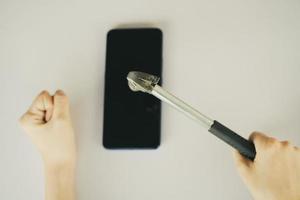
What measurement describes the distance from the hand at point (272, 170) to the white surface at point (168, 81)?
6cm

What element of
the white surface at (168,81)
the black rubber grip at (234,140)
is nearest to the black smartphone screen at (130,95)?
the white surface at (168,81)

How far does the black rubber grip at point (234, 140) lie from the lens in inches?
18.2

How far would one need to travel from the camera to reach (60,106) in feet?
1.82

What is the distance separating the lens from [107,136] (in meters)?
0.57

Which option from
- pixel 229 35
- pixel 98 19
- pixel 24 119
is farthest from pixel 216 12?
pixel 24 119

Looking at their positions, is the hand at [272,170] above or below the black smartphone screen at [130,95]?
below

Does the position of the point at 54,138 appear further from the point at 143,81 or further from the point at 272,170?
the point at 272,170

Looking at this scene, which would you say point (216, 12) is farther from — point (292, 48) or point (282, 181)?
point (282, 181)

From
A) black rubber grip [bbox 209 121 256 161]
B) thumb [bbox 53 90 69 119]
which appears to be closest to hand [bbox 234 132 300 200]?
black rubber grip [bbox 209 121 256 161]

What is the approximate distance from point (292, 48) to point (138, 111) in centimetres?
24

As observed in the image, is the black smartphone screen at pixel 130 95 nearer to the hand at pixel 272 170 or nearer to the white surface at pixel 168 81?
the white surface at pixel 168 81

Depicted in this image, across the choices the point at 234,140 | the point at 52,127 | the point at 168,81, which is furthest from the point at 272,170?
the point at 52,127

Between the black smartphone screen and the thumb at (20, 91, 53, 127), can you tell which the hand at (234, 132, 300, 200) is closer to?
the black smartphone screen

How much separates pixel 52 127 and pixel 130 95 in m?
0.12
